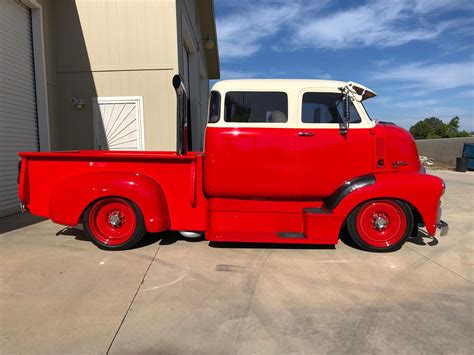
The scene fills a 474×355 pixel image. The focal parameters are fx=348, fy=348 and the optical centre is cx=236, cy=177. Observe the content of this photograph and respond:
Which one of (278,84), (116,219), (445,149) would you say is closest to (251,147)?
(278,84)

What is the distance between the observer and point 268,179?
4.61m

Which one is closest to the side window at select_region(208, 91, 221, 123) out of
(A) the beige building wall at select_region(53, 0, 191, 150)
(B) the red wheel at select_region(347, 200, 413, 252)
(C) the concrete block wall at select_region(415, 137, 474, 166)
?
(B) the red wheel at select_region(347, 200, 413, 252)

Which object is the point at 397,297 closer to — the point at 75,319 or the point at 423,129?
the point at 75,319

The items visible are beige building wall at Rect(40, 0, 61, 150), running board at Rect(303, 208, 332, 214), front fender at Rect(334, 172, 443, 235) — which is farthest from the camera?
beige building wall at Rect(40, 0, 61, 150)

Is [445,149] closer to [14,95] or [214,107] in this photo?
[214,107]

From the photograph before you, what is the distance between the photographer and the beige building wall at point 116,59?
29.5ft

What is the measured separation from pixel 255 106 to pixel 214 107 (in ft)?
1.82

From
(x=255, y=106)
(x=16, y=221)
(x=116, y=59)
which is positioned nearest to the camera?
(x=255, y=106)

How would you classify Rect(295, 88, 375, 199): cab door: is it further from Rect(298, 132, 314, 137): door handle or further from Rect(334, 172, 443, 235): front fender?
Rect(334, 172, 443, 235): front fender

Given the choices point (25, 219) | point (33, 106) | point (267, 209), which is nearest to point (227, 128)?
point (267, 209)

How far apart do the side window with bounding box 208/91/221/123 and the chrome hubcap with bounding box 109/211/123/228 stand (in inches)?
70.6

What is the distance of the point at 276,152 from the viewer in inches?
180

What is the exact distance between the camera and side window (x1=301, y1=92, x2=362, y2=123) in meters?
4.62

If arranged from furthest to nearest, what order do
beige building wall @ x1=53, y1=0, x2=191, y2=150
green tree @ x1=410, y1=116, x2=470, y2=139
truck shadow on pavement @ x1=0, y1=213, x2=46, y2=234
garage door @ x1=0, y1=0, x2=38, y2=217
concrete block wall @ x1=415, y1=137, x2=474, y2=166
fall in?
green tree @ x1=410, y1=116, x2=470, y2=139 → concrete block wall @ x1=415, y1=137, x2=474, y2=166 → beige building wall @ x1=53, y1=0, x2=191, y2=150 → garage door @ x1=0, y1=0, x2=38, y2=217 → truck shadow on pavement @ x1=0, y1=213, x2=46, y2=234
